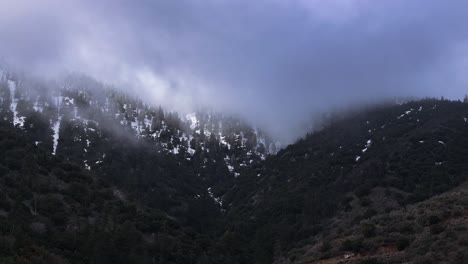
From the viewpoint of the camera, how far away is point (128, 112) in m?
156

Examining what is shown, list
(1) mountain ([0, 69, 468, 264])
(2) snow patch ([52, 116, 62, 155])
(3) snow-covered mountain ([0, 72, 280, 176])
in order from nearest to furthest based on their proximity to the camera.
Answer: (1) mountain ([0, 69, 468, 264]), (2) snow patch ([52, 116, 62, 155]), (3) snow-covered mountain ([0, 72, 280, 176])

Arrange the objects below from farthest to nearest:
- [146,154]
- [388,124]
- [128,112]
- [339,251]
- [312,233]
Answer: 1. [128,112]
2. [146,154]
3. [388,124]
4. [312,233]
5. [339,251]

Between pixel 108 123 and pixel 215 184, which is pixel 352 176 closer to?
pixel 215 184

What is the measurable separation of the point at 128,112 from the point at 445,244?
5316 inches

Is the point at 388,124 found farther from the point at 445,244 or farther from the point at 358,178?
the point at 445,244

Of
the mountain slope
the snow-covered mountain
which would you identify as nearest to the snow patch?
the snow-covered mountain

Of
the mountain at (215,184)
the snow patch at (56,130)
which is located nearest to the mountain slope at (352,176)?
the mountain at (215,184)

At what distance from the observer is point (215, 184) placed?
12631cm

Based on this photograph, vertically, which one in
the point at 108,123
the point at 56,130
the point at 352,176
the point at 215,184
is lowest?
the point at 352,176

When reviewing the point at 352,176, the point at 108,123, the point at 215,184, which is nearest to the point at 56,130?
the point at 108,123

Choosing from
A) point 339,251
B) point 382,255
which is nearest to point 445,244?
point 382,255

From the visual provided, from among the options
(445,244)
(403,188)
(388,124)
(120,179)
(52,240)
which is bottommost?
(445,244)

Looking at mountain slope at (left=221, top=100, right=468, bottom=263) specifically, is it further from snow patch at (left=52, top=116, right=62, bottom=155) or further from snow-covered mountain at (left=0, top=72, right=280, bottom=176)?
snow patch at (left=52, top=116, right=62, bottom=155)

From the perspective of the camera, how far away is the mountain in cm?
3956
